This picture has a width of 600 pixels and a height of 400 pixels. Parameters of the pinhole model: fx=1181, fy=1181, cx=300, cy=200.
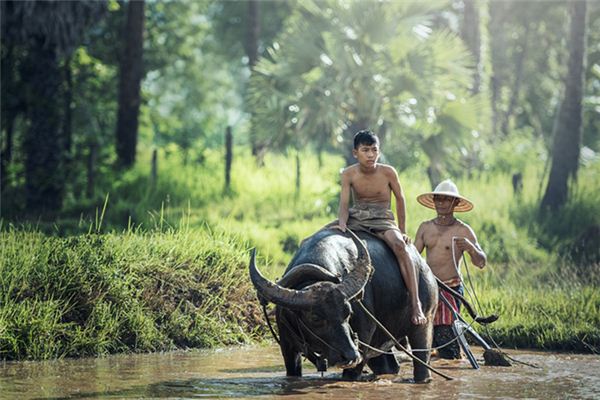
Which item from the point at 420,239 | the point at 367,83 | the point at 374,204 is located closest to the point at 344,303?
the point at 374,204

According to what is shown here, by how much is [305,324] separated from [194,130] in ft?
144

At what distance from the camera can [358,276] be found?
9.34m

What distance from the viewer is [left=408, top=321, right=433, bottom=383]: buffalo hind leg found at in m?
10.5

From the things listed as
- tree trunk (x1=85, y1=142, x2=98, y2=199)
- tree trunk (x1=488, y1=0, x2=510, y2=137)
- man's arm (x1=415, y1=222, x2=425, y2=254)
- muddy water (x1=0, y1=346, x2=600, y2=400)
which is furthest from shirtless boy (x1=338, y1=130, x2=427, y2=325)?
tree trunk (x1=488, y1=0, x2=510, y2=137)

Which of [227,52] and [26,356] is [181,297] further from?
[227,52]

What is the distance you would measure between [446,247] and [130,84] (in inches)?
691

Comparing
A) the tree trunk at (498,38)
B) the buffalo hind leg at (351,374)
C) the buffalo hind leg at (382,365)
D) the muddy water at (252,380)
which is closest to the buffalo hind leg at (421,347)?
the muddy water at (252,380)

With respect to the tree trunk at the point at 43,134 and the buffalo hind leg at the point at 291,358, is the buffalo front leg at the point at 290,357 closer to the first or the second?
the buffalo hind leg at the point at 291,358

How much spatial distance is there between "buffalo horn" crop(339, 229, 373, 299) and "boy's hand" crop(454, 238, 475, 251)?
2.63 meters

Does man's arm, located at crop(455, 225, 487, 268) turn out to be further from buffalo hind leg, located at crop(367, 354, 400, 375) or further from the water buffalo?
buffalo hind leg, located at crop(367, 354, 400, 375)

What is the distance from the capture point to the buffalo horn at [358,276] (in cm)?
925

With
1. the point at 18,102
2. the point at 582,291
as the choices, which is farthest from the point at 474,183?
the point at 582,291

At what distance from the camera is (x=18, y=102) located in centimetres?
2634

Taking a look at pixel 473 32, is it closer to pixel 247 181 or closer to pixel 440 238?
pixel 247 181
